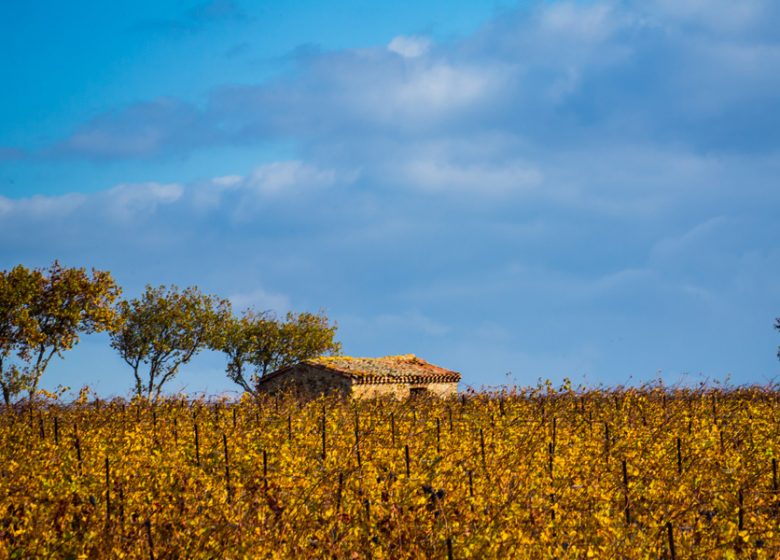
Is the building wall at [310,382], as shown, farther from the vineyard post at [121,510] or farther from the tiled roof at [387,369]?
the vineyard post at [121,510]

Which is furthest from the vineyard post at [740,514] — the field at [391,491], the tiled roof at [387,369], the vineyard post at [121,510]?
the tiled roof at [387,369]

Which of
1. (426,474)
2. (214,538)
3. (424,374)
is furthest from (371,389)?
(214,538)

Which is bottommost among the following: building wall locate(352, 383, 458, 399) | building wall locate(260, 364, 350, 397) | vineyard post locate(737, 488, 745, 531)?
vineyard post locate(737, 488, 745, 531)

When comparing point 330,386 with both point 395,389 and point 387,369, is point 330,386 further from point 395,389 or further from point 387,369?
point 387,369

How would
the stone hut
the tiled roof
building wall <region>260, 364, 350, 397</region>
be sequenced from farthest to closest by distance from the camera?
the tiled roof → building wall <region>260, 364, 350, 397</region> → the stone hut

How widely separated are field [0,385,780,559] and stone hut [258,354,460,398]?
18846 millimetres

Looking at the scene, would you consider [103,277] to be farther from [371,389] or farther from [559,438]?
[559,438]

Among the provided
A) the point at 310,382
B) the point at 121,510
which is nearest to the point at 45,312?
the point at 310,382

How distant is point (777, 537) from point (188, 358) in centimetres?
4864

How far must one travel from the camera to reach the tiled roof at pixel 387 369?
128 feet

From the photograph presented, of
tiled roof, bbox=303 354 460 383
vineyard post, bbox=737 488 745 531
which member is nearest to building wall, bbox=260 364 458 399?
tiled roof, bbox=303 354 460 383

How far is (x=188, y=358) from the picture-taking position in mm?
54594

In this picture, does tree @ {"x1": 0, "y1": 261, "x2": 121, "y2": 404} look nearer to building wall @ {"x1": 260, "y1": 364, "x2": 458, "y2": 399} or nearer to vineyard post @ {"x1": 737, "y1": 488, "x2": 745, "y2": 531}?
building wall @ {"x1": 260, "y1": 364, "x2": 458, "y2": 399}

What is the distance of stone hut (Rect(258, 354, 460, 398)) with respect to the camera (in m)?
38.6
